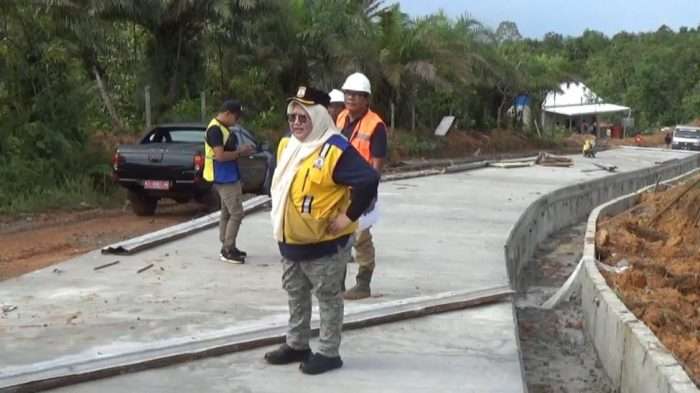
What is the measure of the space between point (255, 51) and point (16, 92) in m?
11.1

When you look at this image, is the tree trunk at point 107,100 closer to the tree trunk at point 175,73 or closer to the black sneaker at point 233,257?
the tree trunk at point 175,73

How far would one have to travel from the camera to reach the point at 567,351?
8.70 m

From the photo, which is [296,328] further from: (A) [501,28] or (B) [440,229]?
(A) [501,28]

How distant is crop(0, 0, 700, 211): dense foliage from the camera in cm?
1520

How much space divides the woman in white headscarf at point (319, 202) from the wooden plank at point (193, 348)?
0.83 m

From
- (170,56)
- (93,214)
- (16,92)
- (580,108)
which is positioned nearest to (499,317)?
(93,214)

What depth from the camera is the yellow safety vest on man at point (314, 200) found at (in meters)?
5.53

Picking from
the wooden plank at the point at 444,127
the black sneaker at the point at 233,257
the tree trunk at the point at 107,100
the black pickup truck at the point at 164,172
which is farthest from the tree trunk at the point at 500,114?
the black sneaker at the point at 233,257

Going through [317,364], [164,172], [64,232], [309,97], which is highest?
[309,97]

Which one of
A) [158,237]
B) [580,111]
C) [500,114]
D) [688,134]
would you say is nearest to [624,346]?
[158,237]

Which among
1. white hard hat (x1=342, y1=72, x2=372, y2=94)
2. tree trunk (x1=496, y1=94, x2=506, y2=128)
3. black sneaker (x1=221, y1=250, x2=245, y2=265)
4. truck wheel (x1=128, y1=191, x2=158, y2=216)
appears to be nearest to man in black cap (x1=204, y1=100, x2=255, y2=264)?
black sneaker (x1=221, y1=250, x2=245, y2=265)

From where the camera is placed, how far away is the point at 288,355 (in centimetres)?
596

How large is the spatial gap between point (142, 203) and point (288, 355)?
28.5ft

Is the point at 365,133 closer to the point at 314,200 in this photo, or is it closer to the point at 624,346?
the point at 314,200
